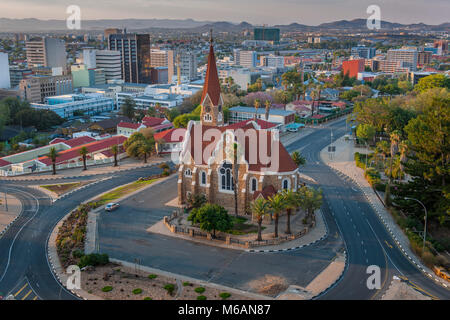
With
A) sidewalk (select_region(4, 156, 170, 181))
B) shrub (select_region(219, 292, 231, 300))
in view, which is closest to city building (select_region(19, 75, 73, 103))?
sidewalk (select_region(4, 156, 170, 181))

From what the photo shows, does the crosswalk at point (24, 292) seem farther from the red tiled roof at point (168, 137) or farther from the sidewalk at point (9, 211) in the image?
the red tiled roof at point (168, 137)

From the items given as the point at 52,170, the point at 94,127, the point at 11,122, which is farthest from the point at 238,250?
the point at 11,122

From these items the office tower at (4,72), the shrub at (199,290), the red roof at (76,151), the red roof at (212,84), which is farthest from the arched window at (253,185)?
the office tower at (4,72)

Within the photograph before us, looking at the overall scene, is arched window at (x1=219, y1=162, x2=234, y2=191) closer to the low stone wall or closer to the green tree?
the low stone wall

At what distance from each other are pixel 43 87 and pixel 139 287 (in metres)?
156

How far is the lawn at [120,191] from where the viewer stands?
69.6m

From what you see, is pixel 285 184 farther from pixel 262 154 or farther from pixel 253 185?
pixel 262 154

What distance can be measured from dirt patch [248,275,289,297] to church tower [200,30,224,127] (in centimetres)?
3085

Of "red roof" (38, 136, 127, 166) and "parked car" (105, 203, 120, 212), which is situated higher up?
"red roof" (38, 136, 127, 166)

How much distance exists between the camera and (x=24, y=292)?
43.1 metres

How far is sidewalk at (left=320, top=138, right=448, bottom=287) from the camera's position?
4955 centimetres

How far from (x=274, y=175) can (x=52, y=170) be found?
50854mm

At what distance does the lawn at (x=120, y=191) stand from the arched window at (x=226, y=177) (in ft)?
61.0

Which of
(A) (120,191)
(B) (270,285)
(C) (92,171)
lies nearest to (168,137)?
A: (C) (92,171)
